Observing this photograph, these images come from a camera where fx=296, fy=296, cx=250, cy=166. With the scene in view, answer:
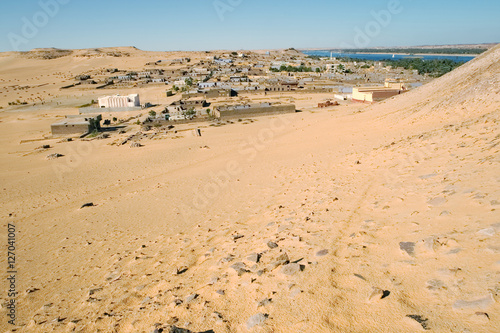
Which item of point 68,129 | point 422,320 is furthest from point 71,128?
point 422,320

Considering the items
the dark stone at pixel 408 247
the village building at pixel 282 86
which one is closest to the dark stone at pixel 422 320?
the dark stone at pixel 408 247

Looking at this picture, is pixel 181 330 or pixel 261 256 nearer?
pixel 181 330

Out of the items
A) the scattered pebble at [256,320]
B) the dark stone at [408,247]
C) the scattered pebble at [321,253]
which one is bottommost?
the scattered pebble at [256,320]

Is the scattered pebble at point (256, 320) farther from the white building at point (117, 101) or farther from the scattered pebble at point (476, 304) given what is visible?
the white building at point (117, 101)

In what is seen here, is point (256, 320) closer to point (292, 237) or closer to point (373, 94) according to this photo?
point (292, 237)

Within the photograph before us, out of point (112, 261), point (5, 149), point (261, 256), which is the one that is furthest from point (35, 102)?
point (261, 256)

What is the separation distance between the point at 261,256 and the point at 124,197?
938 cm

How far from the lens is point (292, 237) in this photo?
672cm

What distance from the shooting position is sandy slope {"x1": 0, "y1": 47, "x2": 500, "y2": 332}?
13.8 feet

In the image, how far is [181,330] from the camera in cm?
430

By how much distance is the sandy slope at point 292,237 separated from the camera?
4.20 metres

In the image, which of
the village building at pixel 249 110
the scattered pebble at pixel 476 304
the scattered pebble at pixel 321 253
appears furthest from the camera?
the village building at pixel 249 110

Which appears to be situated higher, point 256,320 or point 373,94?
point 373,94

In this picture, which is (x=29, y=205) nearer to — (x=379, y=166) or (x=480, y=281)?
(x=379, y=166)
